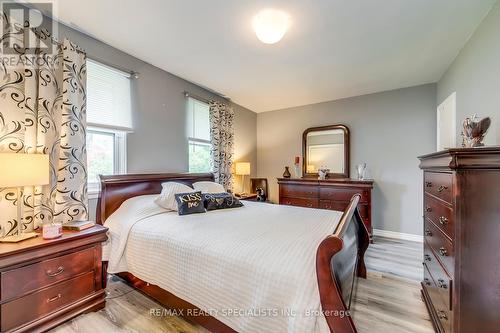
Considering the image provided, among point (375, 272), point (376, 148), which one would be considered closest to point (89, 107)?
point (375, 272)

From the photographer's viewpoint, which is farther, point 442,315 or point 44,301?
point 44,301

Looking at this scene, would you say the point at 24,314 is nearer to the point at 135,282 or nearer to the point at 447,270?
the point at 135,282

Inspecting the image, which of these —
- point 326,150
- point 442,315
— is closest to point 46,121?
point 442,315

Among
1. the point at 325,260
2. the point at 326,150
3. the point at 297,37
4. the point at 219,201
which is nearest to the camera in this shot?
the point at 325,260

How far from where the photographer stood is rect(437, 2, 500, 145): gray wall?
1842 mm

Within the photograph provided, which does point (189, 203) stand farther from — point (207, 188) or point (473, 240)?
point (473, 240)

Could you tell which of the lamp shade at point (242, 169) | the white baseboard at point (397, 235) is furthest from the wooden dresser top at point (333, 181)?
the white baseboard at point (397, 235)

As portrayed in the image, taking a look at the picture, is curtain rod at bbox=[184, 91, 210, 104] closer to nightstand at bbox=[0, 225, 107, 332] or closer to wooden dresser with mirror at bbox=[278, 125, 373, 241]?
wooden dresser with mirror at bbox=[278, 125, 373, 241]

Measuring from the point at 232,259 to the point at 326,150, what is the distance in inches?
143

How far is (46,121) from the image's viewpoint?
6.61ft

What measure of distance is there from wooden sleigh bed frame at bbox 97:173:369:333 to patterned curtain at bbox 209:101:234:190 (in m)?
0.28

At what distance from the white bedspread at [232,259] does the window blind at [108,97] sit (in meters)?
1.04

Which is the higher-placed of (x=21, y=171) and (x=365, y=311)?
(x=21, y=171)

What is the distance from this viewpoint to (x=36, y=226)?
1961 millimetres
